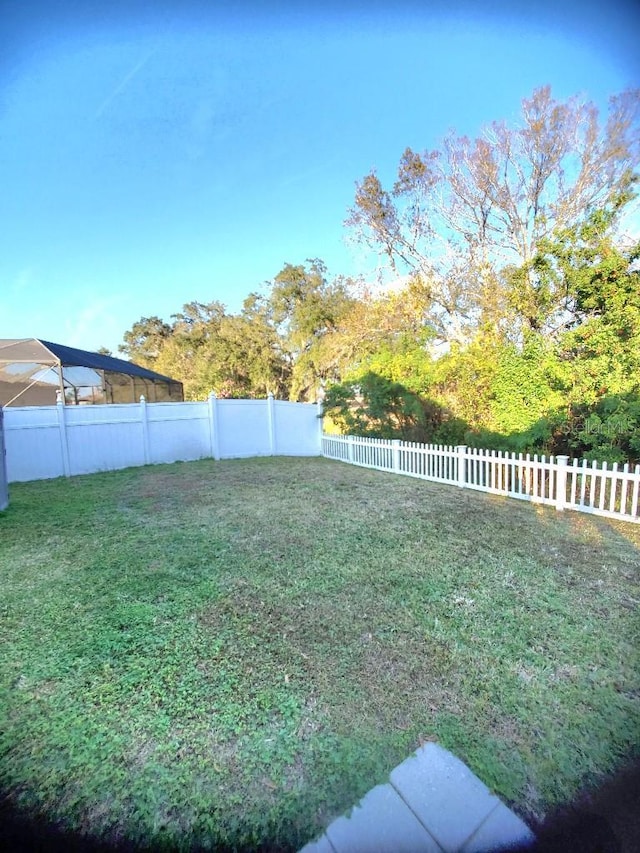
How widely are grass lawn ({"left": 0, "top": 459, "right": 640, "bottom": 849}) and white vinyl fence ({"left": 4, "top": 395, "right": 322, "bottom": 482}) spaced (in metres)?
3.75

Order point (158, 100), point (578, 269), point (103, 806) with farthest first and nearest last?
point (578, 269), point (158, 100), point (103, 806)

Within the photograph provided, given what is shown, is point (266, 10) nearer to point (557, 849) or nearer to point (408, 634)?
point (408, 634)

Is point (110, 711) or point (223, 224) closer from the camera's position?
point (110, 711)

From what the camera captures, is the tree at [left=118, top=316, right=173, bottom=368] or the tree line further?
the tree at [left=118, top=316, right=173, bottom=368]

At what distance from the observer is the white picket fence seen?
4554mm

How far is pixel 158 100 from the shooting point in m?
4.98

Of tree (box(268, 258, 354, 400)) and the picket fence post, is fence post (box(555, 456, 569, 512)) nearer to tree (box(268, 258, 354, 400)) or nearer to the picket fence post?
the picket fence post

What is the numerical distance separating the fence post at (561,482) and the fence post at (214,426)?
7266mm

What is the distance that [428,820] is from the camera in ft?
4.22

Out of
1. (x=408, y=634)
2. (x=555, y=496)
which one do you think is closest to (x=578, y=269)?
(x=555, y=496)

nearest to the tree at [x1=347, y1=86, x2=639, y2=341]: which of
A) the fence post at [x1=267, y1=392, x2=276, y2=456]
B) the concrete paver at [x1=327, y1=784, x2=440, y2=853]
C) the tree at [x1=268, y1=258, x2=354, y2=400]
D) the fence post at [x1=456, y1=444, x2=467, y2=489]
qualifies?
the fence post at [x1=456, y1=444, x2=467, y2=489]

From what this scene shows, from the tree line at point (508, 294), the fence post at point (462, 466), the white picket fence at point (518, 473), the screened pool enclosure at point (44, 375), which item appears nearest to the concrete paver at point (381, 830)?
the white picket fence at point (518, 473)

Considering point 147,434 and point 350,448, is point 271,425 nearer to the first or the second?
point 350,448

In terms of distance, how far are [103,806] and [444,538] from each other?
323cm
